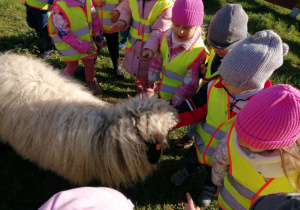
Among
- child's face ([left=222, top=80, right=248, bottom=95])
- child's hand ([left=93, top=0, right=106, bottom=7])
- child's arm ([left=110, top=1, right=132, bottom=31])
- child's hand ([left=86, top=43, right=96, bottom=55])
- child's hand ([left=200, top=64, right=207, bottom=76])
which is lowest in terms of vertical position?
child's hand ([left=86, top=43, right=96, bottom=55])

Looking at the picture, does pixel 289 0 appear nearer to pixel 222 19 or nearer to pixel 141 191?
pixel 222 19

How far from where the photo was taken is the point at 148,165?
2297 mm

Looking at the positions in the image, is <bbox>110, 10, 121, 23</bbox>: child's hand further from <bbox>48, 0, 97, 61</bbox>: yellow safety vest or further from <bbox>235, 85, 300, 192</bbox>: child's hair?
<bbox>235, 85, 300, 192</bbox>: child's hair

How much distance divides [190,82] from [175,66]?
0.84 feet

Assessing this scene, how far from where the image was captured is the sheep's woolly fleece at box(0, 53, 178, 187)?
6.97ft

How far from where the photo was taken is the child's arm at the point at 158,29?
2.99 m

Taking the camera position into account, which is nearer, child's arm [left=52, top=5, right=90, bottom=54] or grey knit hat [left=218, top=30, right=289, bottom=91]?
grey knit hat [left=218, top=30, right=289, bottom=91]

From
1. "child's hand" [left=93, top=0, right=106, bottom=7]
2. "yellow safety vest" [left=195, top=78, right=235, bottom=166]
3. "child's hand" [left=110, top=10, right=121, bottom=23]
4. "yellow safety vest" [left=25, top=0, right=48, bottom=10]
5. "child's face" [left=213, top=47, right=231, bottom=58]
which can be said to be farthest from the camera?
"yellow safety vest" [left=25, top=0, right=48, bottom=10]

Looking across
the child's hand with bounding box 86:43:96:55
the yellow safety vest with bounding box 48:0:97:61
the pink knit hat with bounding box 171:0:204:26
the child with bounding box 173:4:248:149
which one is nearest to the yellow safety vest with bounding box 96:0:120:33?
the yellow safety vest with bounding box 48:0:97:61

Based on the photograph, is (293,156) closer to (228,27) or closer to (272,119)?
(272,119)

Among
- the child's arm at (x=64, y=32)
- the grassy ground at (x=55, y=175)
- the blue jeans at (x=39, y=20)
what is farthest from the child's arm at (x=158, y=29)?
the blue jeans at (x=39, y=20)

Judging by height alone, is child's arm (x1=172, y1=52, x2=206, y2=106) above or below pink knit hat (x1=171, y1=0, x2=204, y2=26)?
below

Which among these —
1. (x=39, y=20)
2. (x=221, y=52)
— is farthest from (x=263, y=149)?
(x=39, y=20)

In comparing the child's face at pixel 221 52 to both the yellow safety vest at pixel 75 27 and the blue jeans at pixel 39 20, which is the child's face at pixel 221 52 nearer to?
the yellow safety vest at pixel 75 27
